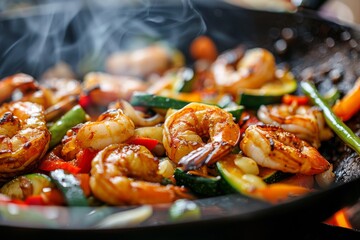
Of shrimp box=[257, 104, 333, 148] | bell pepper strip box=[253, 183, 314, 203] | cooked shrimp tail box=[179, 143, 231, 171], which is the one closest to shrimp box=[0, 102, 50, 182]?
cooked shrimp tail box=[179, 143, 231, 171]

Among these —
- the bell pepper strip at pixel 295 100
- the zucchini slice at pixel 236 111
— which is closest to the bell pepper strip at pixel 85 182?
the zucchini slice at pixel 236 111

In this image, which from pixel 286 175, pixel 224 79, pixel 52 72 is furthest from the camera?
pixel 52 72

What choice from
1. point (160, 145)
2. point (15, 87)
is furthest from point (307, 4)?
point (15, 87)

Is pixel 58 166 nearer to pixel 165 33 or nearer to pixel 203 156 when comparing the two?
pixel 203 156

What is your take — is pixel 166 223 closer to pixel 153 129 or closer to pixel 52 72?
pixel 153 129

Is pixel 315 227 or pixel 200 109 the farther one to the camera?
pixel 200 109

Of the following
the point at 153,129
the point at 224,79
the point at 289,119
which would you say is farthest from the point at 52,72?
the point at 289,119

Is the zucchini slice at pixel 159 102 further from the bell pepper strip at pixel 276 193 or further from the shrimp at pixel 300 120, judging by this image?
the bell pepper strip at pixel 276 193

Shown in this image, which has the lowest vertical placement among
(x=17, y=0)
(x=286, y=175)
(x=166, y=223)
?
(x=17, y=0)
